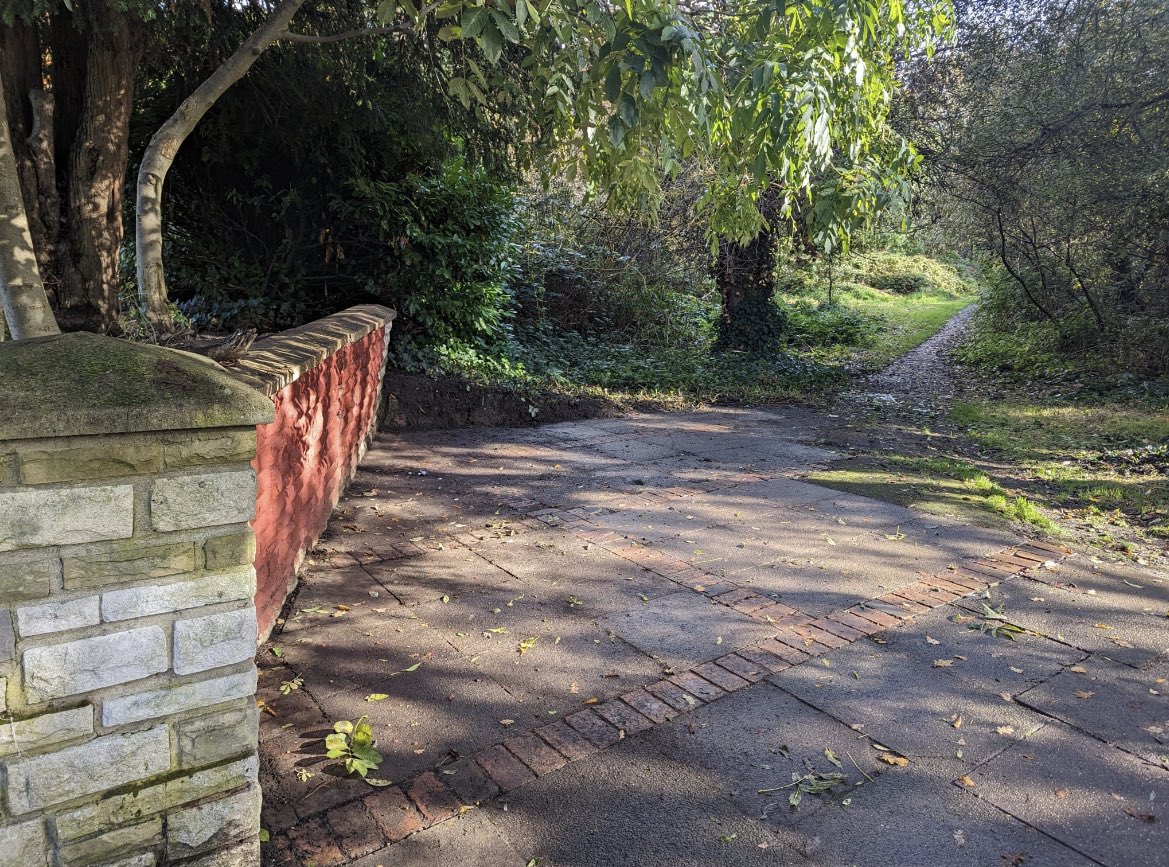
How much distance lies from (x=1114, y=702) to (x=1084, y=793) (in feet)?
2.60

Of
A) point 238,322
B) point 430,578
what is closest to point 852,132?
point 430,578

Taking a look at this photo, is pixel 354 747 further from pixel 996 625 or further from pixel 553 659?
pixel 996 625

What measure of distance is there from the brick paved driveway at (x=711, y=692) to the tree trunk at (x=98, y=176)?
2.48 meters

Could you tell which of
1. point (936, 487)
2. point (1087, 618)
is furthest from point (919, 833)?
point (936, 487)

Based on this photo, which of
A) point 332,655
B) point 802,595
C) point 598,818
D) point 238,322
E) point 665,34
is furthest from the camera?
point 238,322

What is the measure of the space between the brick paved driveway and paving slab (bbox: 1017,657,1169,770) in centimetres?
1

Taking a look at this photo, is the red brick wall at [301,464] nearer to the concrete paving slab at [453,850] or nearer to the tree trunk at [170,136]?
the concrete paving slab at [453,850]

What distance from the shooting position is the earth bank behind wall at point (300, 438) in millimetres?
3461

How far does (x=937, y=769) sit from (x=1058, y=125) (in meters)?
10.9

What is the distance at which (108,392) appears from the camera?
1.87m

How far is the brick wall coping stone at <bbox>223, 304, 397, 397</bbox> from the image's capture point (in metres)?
3.36

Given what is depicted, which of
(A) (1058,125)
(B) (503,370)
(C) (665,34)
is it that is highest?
(A) (1058,125)

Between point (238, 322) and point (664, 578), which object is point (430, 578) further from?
point (238, 322)

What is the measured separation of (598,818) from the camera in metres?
2.56
